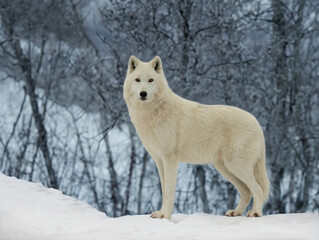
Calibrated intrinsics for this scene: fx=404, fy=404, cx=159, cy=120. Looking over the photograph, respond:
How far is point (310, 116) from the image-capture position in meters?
12.6

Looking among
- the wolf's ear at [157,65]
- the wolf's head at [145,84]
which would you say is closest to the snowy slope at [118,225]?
the wolf's head at [145,84]

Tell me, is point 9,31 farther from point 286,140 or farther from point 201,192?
point 286,140

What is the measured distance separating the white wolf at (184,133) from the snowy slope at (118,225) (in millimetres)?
405

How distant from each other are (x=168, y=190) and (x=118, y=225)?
78 centimetres

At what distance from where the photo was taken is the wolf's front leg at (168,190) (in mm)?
5016

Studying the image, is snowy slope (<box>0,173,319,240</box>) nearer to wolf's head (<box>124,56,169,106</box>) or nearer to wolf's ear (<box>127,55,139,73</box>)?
wolf's head (<box>124,56,169,106</box>)

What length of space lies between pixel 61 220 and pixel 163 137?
1.63 m

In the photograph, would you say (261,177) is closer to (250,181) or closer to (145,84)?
(250,181)

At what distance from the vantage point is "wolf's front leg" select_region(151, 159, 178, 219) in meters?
5.02

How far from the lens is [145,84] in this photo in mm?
5062

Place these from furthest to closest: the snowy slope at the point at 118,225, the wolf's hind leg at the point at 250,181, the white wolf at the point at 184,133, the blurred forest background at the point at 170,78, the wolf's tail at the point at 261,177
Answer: the blurred forest background at the point at 170,78
the wolf's tail at the point at 261,177
the wolf's hind leg at the point at 250,181
the white wolf at the point at 184,133
the snowy slope at the point at 118,225

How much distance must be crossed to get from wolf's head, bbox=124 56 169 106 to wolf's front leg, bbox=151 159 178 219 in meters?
0.84

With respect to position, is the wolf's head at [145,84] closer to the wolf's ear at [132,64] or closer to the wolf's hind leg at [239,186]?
the wolf's ear at [132,64]

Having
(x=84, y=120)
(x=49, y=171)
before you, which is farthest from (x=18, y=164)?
(x=84, y=120)
